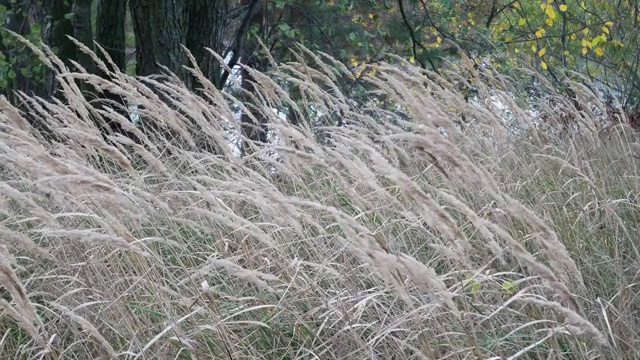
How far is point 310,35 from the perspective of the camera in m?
10.5

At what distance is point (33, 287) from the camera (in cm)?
319

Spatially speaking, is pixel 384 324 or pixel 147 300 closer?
pixel 384 324

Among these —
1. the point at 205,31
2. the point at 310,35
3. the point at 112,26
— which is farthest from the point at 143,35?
the point at 310,35

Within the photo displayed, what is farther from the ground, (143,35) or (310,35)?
(143,35)

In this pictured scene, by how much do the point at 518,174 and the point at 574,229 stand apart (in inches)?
29.5

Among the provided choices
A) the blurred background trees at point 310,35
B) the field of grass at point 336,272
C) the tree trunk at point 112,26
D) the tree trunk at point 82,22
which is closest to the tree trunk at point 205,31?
the blurred background trees at point 310,35

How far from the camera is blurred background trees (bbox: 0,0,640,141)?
646cm

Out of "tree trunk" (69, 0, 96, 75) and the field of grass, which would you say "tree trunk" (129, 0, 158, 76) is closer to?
"tree trunk" (69, 0, 96, 75)

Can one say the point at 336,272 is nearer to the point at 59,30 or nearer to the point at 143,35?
the point at 143,35

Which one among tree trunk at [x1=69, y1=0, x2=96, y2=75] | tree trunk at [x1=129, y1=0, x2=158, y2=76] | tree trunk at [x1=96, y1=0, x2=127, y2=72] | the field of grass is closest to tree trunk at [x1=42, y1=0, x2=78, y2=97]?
tree trunk at [x1=69, y1=0, x2=96, y2=75]

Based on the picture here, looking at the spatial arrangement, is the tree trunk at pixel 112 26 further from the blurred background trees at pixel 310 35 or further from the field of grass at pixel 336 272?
the field of grass at pixel 336 272

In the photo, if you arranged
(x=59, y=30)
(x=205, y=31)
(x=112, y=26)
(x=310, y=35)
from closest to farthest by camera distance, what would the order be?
1. (x=205, y=31)
2. (x=112, y=26)
3. (x=59, y=30)
4. (x=310, y=35)

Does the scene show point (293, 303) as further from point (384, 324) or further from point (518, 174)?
point (518, 174)

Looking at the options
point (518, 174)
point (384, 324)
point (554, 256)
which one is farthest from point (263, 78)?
point (554, 256)
